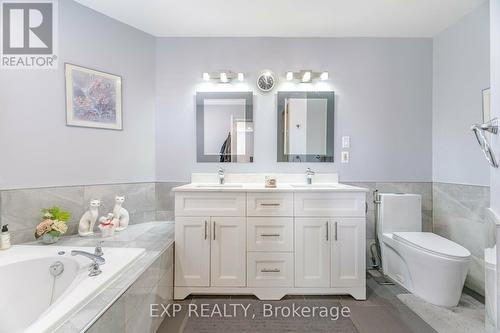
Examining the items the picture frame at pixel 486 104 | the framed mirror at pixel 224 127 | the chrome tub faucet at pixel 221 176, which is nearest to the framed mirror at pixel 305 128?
the framed mirror at pixel 224 127

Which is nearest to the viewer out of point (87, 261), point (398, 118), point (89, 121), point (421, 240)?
point (87, 261)

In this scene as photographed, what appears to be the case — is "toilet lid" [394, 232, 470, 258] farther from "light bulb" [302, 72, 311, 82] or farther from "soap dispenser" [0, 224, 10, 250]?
"soap dispenser" [0, 224, 10, 250]

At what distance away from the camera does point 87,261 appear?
1.43m

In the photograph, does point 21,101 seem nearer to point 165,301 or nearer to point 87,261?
point 87,261

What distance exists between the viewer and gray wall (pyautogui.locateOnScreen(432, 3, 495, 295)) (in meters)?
1.94

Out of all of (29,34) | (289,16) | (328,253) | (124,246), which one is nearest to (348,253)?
(328,253)

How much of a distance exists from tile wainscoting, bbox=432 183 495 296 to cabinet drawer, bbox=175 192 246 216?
6.36 feet

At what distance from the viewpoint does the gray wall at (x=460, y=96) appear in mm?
1952

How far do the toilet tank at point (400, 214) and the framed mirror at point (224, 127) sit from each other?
1.42 m

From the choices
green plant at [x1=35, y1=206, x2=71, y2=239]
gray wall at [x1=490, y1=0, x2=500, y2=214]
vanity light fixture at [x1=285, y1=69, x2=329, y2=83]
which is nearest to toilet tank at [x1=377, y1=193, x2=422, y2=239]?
gray wall at [x1=490, y1=0, x2=500, y2=214]

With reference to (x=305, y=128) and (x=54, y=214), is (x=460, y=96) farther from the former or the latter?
(x=54, y=214)

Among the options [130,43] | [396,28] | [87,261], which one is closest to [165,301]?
[87,261]

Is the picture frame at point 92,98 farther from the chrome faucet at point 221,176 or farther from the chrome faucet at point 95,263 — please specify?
the chrome faucet at point 95,263

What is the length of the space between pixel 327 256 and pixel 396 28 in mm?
2304
